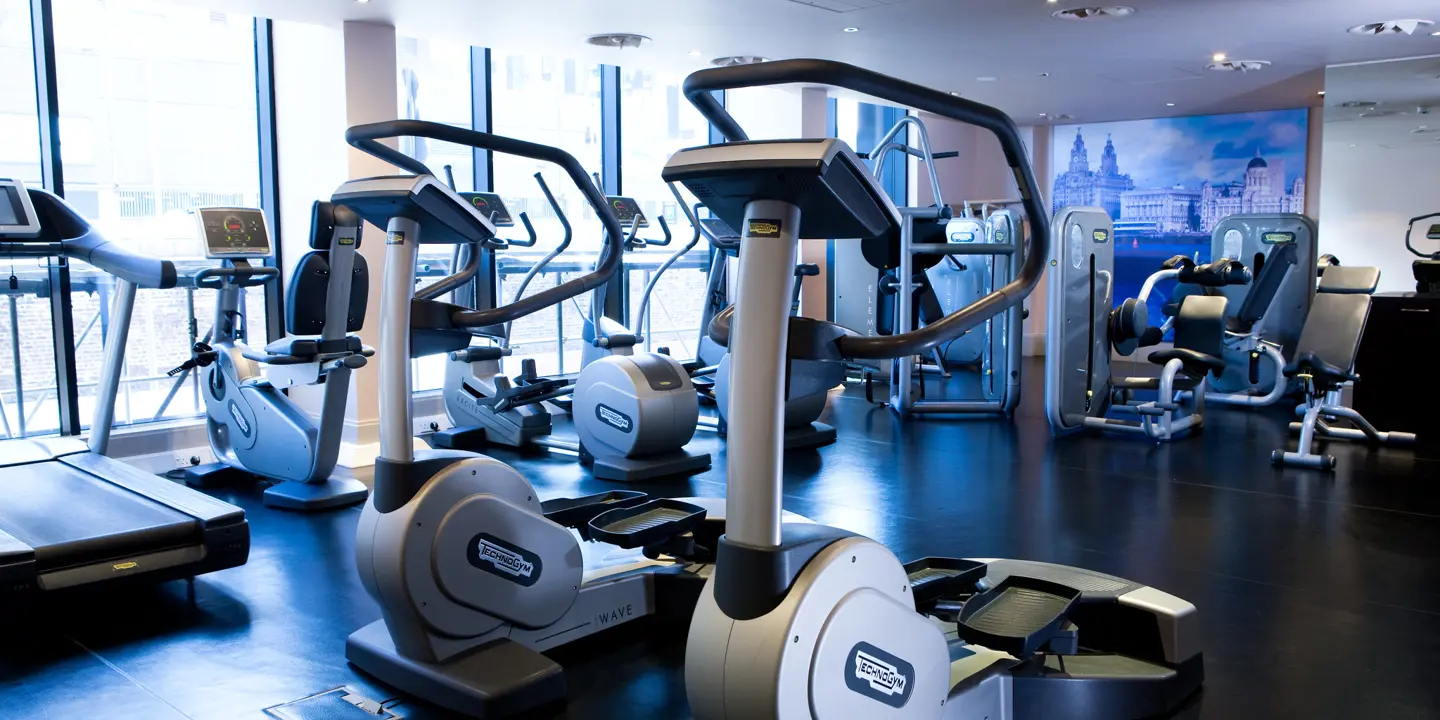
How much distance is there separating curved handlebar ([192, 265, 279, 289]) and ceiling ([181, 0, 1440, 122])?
134cm

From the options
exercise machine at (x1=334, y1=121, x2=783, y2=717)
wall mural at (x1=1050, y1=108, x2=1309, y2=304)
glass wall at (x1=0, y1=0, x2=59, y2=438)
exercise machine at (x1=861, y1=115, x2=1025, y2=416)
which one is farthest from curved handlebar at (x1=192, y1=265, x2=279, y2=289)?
wall mural at (x1=1050, y1=108, x2=1309, y2=304)

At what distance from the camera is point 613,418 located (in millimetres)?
5406

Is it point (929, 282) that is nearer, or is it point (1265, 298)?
point (1265, 298)

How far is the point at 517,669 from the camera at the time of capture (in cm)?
275

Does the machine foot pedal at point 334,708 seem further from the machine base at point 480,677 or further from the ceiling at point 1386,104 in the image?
the ceiling at point 1386,104

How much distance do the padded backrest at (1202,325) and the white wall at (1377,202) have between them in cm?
195

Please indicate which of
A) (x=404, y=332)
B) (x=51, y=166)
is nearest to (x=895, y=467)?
(x=404, y=332)

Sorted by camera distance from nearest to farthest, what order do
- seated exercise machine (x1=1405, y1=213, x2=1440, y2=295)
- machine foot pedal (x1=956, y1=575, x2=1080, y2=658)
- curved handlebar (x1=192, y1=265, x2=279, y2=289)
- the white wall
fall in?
machine foot pedal (x1=956, y1=575, x2=1080, y2=658)
curved handlebar (x1=192, y1=265, x2=279, y2=289)
seated exercise machine (x1=1405, y1=213, x2=1440, y2=295)
the white wall

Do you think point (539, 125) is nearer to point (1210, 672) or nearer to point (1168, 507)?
point (1168, 507)

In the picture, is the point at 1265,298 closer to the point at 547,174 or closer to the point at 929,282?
the point at 929,282

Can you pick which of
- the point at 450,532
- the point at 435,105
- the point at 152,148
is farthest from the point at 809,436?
the point at 152,148

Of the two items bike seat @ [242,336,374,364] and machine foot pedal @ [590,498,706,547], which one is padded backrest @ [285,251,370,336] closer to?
bike seat @ [242,336,374,364]

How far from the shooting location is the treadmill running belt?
11.3 ft

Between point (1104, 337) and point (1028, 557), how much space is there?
3.10 m
